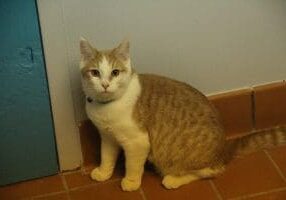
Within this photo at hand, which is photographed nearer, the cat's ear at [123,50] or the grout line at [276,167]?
the cat's ear at [123,50]

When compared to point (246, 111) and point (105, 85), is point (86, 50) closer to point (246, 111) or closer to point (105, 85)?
point (105, 85)

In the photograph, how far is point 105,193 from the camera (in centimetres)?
167

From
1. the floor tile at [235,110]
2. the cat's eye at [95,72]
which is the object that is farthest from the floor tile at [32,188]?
the floor tile at [235,110]

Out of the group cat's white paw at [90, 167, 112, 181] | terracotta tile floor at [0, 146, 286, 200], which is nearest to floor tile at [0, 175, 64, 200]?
terracotta tile floor at [0, 146, 286, 200]

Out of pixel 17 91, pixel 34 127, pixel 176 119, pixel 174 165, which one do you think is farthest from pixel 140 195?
pixel 17 91

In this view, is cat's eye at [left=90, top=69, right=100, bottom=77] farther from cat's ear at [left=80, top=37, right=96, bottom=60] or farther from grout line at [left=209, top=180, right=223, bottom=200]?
grout line at [left=209, top=180, right=223, bottom=200]

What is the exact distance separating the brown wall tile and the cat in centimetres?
19

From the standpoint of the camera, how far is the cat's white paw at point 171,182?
1.66 m

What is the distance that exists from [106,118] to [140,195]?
295 mm

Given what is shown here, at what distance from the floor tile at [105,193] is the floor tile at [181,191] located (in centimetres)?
4

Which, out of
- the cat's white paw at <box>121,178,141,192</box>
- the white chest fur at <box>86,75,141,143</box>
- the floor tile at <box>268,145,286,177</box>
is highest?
the white chest fur at <box>86,75,141,143</box>

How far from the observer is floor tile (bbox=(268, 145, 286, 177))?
1.73 metres

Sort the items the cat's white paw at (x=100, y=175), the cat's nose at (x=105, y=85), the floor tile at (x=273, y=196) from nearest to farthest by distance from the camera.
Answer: the cat's nose at (x=105, y=85), the floor tile at (x=273, y=196), the cat's white paw at (x=100, y=175)

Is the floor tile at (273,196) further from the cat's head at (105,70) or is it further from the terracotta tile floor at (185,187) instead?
the cat's head at (105,70)
